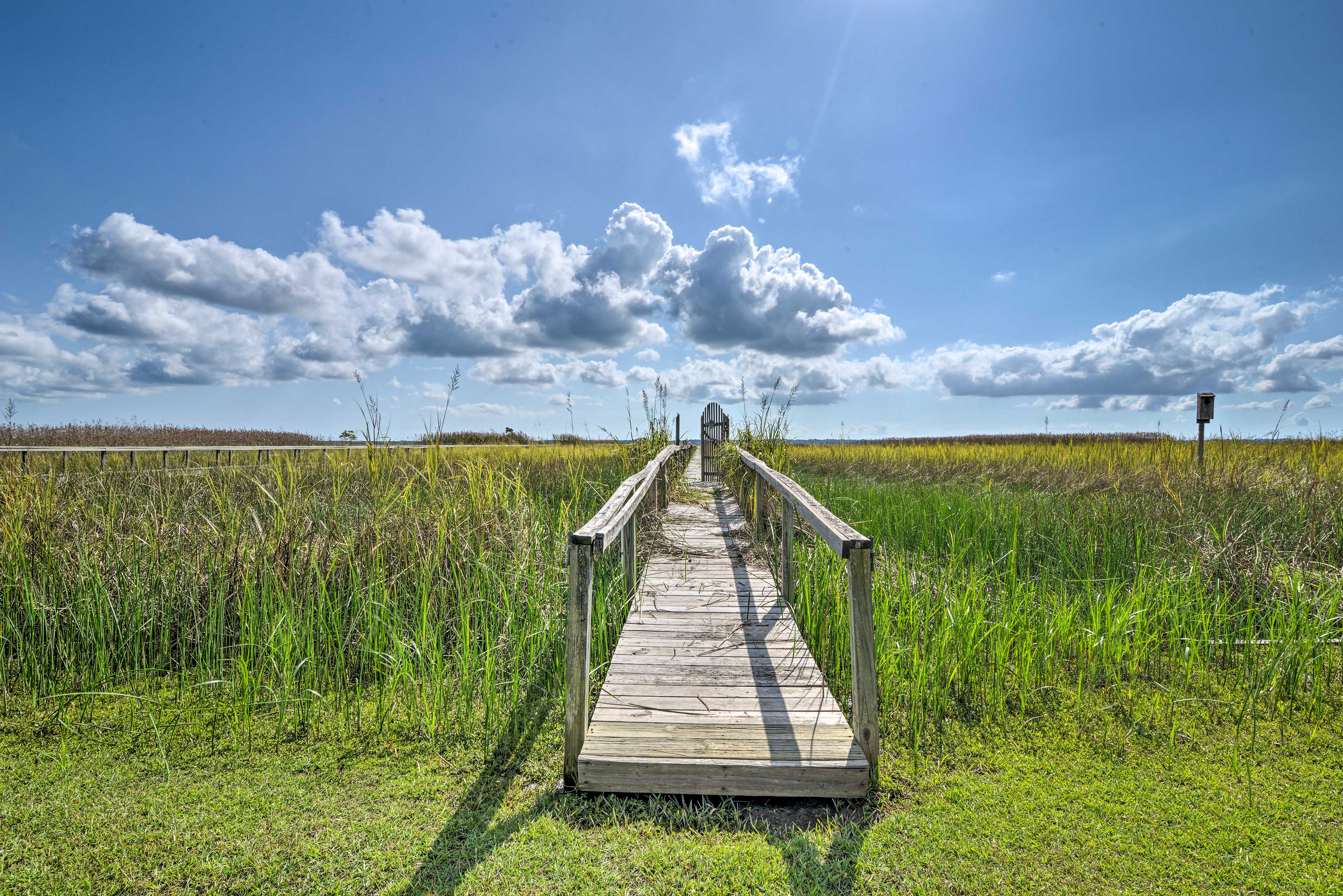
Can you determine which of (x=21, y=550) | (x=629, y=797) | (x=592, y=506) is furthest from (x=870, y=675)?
(x=21, y=550)

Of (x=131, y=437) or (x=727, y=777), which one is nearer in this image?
(x=727, y=777)

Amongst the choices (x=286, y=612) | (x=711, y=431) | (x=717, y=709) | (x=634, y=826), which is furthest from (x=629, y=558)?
(x=711, y=431)

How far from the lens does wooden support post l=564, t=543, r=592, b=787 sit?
2521 mm

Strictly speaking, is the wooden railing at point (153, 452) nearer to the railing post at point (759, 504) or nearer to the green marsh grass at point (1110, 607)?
the railing post at point (759, 504)

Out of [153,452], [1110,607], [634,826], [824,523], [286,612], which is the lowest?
[634,826]

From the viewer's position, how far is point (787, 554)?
4609mm

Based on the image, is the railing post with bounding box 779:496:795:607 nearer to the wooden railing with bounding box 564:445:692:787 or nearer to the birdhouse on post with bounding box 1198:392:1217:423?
the wooden railing with bounding box 564:445:692:787

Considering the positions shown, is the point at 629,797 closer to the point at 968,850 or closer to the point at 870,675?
the point at 870,675

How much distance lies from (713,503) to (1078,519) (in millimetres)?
4664

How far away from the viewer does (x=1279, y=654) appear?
133 inches

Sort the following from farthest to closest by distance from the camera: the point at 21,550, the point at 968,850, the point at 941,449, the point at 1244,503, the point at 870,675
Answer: the point at 941,449, the point at 1244,503, the point at 21,550, the point at 870,675, the point at 968,850

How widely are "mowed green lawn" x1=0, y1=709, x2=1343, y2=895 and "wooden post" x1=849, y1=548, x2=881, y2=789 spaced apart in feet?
0.78

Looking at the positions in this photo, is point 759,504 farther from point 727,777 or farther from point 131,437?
point 131,437

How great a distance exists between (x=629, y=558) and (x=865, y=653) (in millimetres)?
2486
